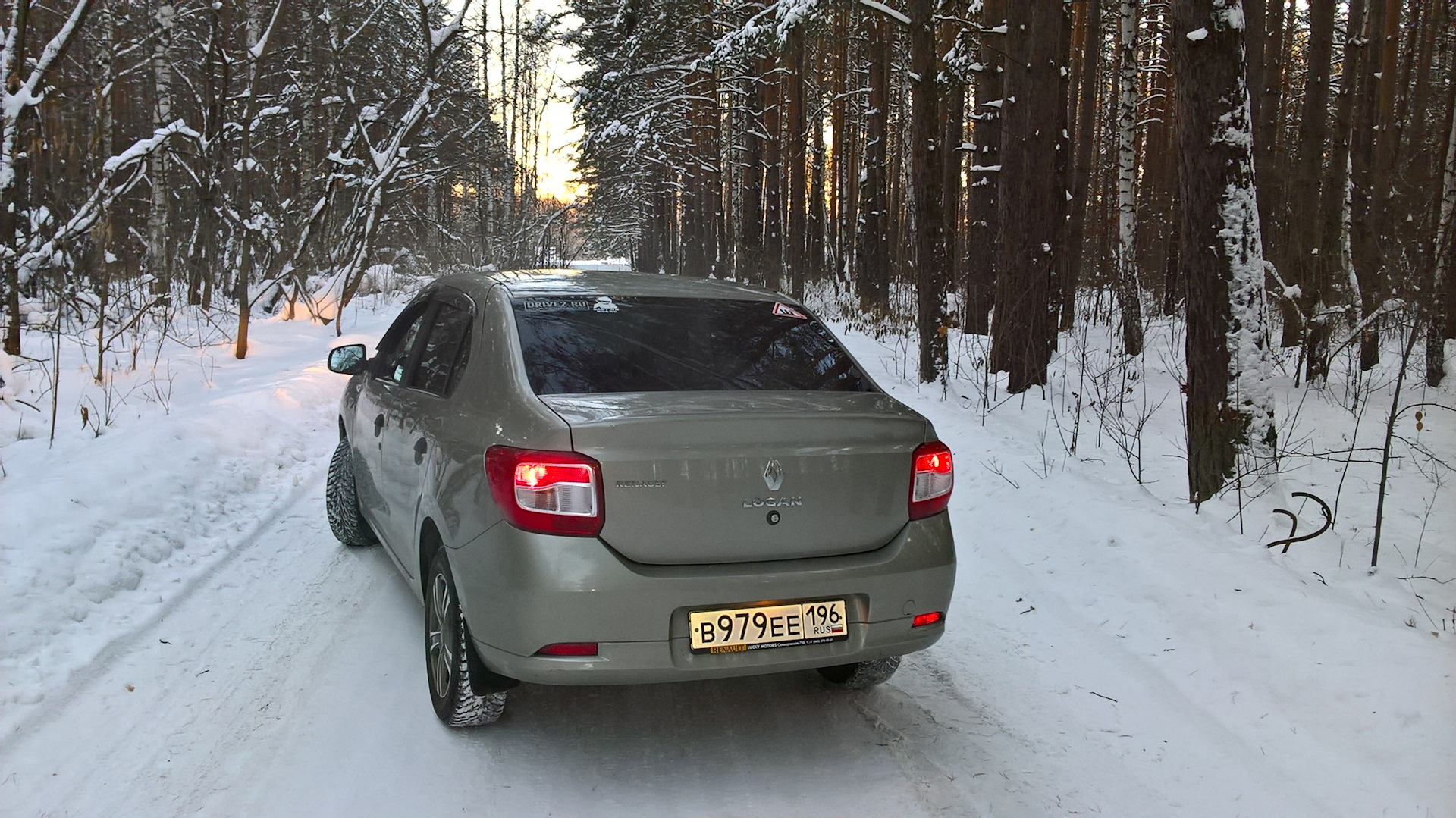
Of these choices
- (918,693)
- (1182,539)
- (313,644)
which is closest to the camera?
(918,693)

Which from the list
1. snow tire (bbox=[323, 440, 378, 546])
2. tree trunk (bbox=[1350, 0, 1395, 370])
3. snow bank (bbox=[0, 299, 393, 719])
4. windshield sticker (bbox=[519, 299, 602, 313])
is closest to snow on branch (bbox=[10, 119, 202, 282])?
snow bank (bbox=[0, 299, 393, 719])

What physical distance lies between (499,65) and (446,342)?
127 ft

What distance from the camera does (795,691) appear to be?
3.78 meters

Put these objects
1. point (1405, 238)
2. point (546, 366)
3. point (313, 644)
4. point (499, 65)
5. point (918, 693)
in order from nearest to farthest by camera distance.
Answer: point (546, 366) < point (918, 693) < point (313, 644) < point (1405, 238) < point (499, 65)

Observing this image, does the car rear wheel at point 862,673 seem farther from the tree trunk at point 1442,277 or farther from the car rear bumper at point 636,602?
the tree trunk at point 1442,277

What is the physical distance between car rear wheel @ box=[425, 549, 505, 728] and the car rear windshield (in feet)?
2.73

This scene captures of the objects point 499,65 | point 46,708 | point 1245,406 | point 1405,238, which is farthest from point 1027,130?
point 499,65

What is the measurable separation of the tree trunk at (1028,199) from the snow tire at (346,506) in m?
7.00

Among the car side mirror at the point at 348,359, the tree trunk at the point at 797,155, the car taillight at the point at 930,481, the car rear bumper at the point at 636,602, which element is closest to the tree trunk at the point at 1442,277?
the car taillight at the point at 930,481

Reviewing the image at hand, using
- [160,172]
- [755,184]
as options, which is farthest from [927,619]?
[755,184]

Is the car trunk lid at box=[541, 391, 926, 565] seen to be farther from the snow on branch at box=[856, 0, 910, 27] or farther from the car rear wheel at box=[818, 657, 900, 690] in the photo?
the snow on branch at box=[856, 0, 910, 27]

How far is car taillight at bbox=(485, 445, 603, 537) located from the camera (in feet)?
9.11

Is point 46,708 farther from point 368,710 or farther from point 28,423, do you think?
point 28,423

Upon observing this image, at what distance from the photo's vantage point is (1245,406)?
5.52m
